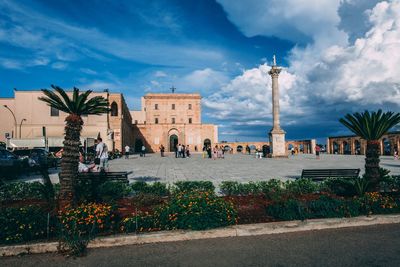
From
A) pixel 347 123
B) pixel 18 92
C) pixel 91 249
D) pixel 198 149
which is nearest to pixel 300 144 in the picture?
pixel 198 149

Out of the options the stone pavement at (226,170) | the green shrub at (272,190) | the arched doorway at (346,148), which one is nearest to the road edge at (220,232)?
the green shrub at (272,190)

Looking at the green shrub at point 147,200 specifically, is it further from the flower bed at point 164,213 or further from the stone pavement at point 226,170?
the stone pavement at point 226,170

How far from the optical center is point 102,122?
42156mm

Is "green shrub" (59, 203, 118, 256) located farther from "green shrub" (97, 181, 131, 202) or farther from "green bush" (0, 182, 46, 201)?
"green bush" (0, 182, 46, 201)

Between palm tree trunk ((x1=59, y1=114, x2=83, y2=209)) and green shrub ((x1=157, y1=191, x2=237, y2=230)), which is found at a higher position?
palm tree trunk ((x1=59, y1=114, x2=83, y2=209))

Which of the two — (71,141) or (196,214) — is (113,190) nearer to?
(71,141)

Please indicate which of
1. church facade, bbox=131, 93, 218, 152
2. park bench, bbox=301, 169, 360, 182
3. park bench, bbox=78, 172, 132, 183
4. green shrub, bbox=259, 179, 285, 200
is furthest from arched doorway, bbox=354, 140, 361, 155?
church facade, bbox=131, 93, 218, 152

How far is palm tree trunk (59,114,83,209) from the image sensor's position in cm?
627

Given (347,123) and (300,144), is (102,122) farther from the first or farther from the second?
(347,123)

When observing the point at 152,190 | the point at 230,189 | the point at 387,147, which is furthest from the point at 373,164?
the point at 387,147

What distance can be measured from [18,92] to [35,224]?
44099 mm

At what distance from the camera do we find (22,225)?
15.9 ft

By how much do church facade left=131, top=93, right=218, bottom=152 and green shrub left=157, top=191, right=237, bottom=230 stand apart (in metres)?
62.7

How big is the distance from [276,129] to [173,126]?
134 ft
